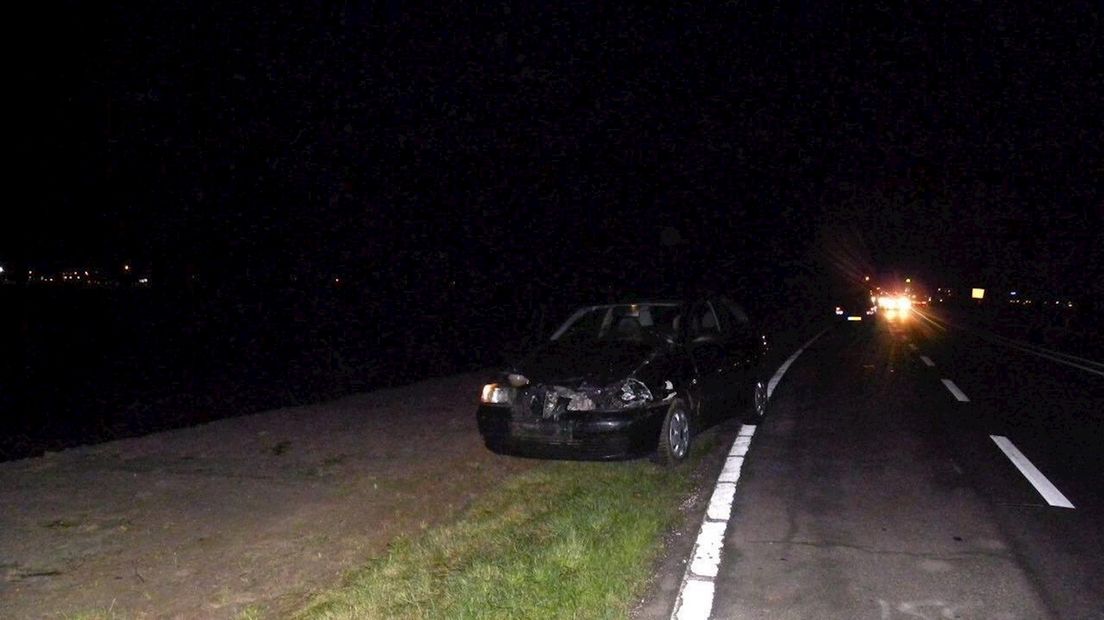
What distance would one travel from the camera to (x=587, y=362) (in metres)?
7.68

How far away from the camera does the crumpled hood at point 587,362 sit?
733 cm

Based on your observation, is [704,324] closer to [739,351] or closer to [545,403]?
[739,351]

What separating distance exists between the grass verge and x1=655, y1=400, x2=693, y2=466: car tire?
A: 1.39 feet

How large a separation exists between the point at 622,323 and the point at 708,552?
156 inches

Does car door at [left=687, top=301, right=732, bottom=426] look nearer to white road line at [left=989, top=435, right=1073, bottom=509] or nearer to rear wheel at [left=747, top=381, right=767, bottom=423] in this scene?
rear wheel at [left=747, top=381, right=767, bottom=423]

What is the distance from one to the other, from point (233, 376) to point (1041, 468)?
1566cm

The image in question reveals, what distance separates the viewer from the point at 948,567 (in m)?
4.99

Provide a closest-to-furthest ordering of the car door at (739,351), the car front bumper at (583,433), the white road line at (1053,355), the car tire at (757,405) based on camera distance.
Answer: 1. the car front bumper at (583,433)
2. the car door at (739,351)
3. the car tire at (757,405)
4. the white road line at (1053,355)

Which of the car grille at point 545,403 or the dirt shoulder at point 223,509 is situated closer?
the dirt shoulder at point 223,509

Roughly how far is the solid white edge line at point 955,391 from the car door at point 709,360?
16.4 ft

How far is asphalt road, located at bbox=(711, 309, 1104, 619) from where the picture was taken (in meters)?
4.54

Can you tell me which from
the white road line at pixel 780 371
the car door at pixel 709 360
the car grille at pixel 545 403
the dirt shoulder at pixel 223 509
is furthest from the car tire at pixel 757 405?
the car grille at pixel 545 403

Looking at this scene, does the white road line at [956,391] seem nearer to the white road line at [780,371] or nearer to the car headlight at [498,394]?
the white road line at [780,371]

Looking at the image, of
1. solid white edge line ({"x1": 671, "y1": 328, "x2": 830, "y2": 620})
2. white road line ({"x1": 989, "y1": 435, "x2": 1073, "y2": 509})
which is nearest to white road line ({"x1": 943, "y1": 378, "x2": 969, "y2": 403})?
white road line ({"x1": 989, "y1": 435, "x2": 1073, "y2": 509})
